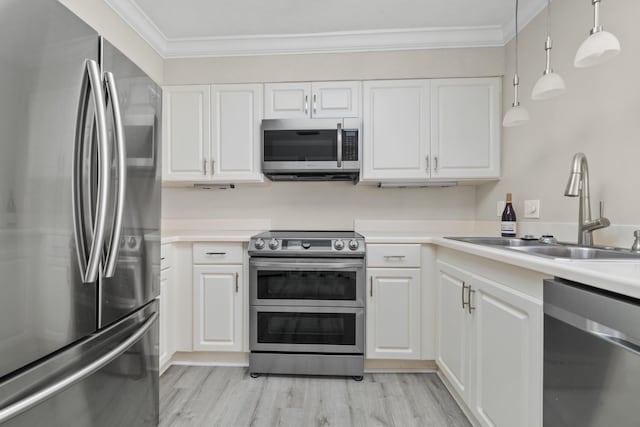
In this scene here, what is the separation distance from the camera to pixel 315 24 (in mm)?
2273

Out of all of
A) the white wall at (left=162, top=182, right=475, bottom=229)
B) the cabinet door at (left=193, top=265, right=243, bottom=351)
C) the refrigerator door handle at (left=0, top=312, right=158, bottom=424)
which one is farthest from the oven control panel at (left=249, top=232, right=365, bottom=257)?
the refrigerator door handle at (left=0, top=312, right=158, bottom=424)

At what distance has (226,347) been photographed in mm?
2174

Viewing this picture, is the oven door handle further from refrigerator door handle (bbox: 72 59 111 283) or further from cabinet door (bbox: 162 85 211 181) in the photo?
refrigerator door handle (bbox: 72 59 111 283)

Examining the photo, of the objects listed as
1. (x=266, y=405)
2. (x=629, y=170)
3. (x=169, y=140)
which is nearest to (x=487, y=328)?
(x=629, y=170)

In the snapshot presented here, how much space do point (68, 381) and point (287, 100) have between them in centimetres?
213

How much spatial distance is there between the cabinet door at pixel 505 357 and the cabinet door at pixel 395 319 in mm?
608

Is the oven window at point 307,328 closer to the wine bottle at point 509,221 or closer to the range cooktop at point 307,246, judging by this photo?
the range cooktop at point 307,246

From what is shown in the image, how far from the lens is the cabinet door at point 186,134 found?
247 centimetres

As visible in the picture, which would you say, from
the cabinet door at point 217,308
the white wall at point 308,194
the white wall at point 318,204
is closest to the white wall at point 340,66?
the white wall at point 308,194

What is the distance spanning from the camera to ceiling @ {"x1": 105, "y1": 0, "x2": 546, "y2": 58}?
80.8 inches

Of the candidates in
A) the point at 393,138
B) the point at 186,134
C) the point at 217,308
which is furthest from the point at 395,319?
the point at 186,134

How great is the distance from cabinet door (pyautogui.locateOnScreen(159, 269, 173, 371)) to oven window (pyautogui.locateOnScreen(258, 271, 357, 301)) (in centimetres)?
59

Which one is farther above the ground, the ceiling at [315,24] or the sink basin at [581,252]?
the ceiling at [315,24]

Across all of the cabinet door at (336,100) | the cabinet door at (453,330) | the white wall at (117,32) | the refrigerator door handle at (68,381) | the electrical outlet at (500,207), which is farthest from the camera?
the cabinet door at (336,100)
